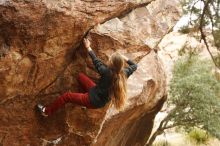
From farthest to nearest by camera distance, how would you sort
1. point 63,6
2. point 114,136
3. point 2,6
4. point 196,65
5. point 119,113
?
point 196,65
point 114,136
point 119,113
point 63,6
point 2,6

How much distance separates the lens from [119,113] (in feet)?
30.1

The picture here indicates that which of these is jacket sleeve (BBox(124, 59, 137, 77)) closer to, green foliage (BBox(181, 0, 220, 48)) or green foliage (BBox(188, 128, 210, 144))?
green foliage (BBox(181, 0, 220, 48))

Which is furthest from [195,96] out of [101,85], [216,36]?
[101,85]

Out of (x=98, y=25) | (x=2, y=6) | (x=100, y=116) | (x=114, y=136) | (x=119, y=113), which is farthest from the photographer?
(x=114, y=136)

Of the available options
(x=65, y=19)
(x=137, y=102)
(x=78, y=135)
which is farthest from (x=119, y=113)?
(x=65, y=19)

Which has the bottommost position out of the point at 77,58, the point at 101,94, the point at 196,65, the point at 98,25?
the point at 196,65

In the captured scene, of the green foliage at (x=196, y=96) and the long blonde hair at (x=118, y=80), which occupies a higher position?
the long blonde hair at (x=118, y=80)

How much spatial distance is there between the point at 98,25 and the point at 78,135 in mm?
2229

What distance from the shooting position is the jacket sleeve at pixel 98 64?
688cm

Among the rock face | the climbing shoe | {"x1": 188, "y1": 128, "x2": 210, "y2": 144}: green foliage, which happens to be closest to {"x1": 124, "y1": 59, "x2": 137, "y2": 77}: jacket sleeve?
the rock face

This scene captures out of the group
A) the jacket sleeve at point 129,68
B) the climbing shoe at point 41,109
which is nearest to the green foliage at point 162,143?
the climbing shoe at point 41,109

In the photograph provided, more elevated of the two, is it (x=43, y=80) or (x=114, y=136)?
(x=43, y=80)

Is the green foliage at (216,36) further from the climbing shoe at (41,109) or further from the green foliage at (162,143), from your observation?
the green foliage at (162,143)

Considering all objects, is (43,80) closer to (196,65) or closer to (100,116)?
(100,116)
